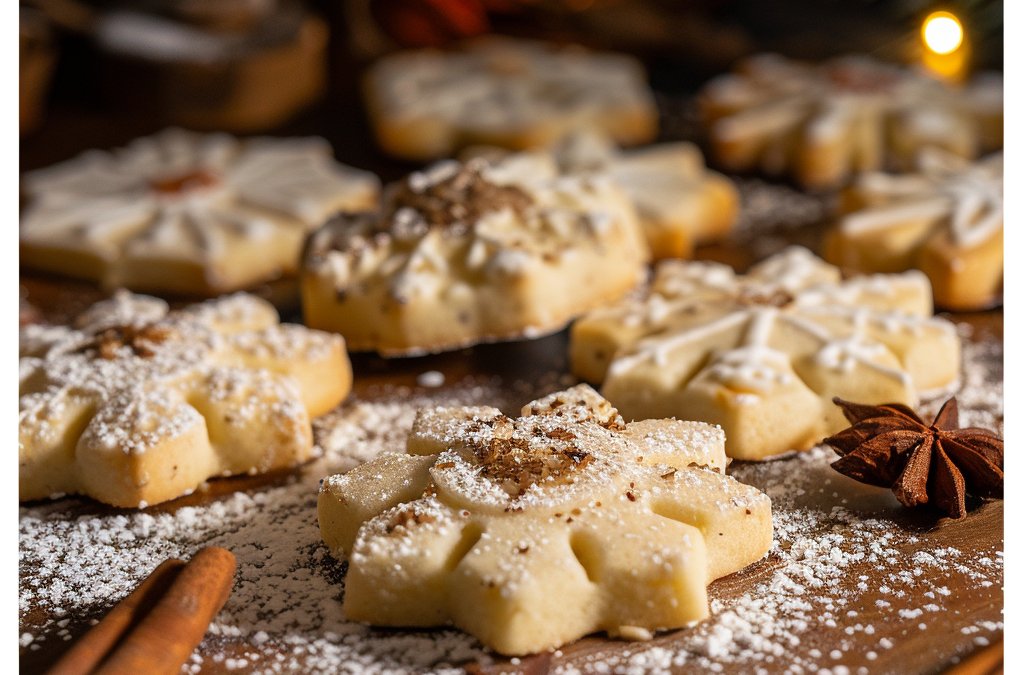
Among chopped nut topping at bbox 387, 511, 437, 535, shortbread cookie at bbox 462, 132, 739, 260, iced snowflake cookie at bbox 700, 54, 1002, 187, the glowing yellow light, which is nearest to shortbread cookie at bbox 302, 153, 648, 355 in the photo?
shortbread cookie at bbox 462, 132, 739, 260

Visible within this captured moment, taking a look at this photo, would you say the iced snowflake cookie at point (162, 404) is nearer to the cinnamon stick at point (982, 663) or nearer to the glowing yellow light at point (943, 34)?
the cinnamon stick at point (982, 663)

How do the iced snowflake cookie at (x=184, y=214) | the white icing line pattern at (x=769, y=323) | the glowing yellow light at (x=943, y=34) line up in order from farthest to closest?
the glowing yellow light at (x=943, y=34), the iced snowflake cookie at (x=184, y=214), the white icing line pattern at (x=769, y=323)

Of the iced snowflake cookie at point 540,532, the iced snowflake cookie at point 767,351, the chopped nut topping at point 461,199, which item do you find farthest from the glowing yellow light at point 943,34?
the iced snowflake cookie at point 540,532

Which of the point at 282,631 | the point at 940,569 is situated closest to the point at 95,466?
the point at 282,631

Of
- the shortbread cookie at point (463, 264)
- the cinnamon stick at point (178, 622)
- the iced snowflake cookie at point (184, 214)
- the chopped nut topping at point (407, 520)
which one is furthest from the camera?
the iced snowflake cookie at point (184, 214)

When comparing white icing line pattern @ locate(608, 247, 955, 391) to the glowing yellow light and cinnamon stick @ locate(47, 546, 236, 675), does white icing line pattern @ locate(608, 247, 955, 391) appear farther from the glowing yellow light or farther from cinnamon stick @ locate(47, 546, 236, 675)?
Answer: the glowing yellow light

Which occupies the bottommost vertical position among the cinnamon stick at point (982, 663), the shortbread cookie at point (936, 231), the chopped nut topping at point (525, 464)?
the cinnamon stick at point (982, 663)
